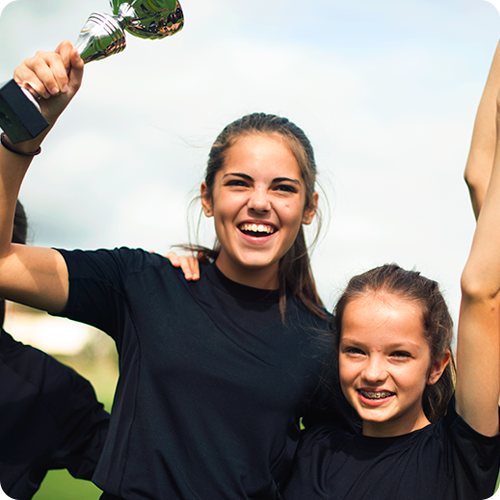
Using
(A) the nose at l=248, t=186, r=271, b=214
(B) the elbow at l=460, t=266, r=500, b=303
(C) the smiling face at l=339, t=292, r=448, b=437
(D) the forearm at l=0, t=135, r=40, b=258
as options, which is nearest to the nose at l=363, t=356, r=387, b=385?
(C) the smiling face at l=339, t=292, r=448, b=437

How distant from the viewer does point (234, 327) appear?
6.84ft

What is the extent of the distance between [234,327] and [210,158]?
79 centimetres

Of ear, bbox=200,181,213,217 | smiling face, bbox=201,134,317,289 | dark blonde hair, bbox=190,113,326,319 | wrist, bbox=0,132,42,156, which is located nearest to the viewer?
wrist, bbox=0,132,42,156

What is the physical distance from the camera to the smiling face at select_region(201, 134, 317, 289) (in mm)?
2160

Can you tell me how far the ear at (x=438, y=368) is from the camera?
1942mm

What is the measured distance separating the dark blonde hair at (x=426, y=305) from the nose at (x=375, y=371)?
21cm

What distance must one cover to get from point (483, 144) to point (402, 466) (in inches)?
41.5

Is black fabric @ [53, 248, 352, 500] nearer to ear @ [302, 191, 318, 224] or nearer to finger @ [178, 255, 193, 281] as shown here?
finger @ [178, 255, 193, 281]

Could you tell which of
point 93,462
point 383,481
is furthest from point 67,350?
point 383,481

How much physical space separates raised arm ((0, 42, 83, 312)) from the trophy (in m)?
0.06

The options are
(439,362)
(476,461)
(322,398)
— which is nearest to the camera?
(476,461)

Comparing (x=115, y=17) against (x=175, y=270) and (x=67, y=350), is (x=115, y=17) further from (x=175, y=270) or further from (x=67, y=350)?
(x=67, y=350)

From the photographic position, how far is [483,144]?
5.44ft

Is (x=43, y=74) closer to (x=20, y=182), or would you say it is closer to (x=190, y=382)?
(x=20, y=182)
